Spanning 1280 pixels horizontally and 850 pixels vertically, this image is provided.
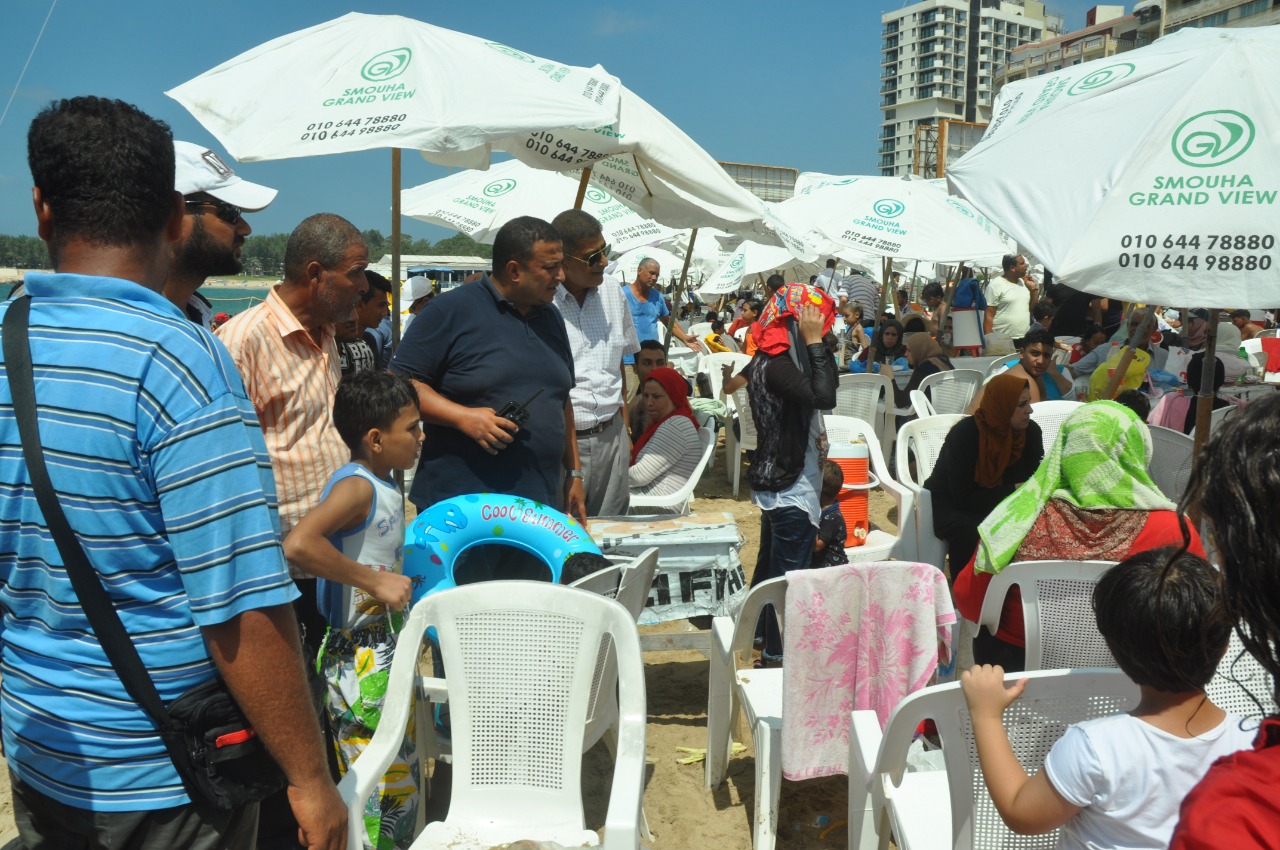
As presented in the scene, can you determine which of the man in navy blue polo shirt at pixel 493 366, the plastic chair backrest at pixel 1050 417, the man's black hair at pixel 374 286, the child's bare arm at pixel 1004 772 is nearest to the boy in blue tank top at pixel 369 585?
the man in navy blue polo shirt at pixel 493 366

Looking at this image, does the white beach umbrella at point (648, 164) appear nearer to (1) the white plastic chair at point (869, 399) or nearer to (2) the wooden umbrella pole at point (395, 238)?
(2) the wooden umbrella pole at point (395, 238)

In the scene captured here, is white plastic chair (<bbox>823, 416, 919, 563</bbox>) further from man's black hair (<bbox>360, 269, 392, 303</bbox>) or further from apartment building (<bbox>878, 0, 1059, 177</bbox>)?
apartment building (<bbox>878, 0, 1059, 177</bbox>)

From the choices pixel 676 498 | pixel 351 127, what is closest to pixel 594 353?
pixel 351 127

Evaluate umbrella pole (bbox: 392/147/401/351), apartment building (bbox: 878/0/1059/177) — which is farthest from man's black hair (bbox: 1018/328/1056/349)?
apartment building (bbox: 878/0/1059/177)

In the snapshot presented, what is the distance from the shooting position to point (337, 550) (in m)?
2.47

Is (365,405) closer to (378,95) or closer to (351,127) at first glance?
(351,127)

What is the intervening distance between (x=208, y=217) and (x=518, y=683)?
1.62 m

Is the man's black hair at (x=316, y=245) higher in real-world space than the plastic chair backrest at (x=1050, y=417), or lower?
higher

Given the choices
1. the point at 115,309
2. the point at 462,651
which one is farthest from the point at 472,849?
the point at 115,309

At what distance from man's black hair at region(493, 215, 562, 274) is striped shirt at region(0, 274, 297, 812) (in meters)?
2.03

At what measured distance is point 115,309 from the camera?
→ 4.38ft

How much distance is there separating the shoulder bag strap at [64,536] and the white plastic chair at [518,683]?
1.26 meters

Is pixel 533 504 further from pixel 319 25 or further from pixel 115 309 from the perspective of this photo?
pixel 319 25

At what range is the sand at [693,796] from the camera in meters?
3.30
